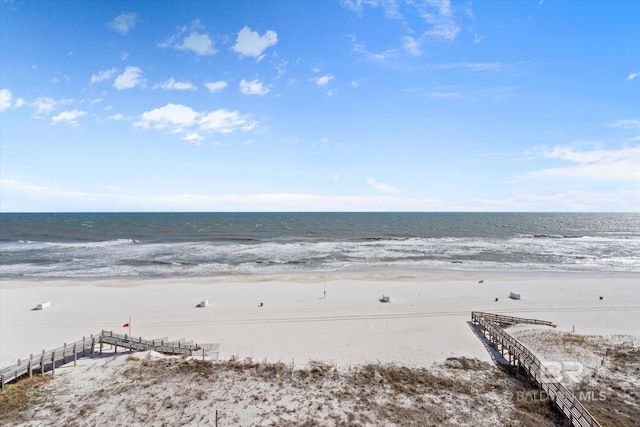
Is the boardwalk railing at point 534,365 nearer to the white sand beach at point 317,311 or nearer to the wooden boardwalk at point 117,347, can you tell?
the white sand beach at point 317,311

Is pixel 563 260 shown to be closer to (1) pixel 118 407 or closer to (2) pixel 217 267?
(2) pixel 217 267

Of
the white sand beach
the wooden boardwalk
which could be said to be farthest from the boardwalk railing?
the wooden boardwalk

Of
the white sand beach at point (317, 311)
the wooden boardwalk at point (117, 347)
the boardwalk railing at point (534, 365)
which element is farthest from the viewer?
the white sand beach at point (317, 311)

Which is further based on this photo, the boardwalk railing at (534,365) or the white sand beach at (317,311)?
the white sand beach at (317,311)

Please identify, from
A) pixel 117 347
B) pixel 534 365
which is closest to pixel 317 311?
pixel 117 347

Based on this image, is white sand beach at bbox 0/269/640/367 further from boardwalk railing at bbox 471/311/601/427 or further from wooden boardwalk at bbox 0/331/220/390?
wooden boardwalk at bbox 0/331/220/390

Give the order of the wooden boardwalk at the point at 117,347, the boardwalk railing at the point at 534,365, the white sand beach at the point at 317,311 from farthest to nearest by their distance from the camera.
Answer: the white sand beach at the point at 317,311
the wooden boardwalk at the point at 117,347
the boardwalk railing at the point at 534,365

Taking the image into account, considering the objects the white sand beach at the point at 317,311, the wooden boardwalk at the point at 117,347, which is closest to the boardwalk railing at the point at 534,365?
the white sand beach at the point at 317,311
